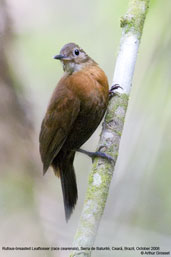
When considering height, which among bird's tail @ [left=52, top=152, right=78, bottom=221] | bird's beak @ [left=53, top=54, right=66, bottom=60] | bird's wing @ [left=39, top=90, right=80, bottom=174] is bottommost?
bird's tail @ [left=52, top=152, right=78, bottom=221]

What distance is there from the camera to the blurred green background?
11.0 feet

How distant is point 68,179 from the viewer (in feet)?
13.9

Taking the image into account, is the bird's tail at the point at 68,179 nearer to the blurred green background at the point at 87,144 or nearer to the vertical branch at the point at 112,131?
the blurred green background at the point at 87,144

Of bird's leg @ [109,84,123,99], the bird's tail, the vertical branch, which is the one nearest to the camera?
the vertical branch

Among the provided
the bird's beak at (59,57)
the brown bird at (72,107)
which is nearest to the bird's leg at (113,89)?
the brown bird at (72,107)

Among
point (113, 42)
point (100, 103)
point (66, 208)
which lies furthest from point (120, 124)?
point (113, 42)

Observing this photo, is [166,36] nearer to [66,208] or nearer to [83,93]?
[83,93]

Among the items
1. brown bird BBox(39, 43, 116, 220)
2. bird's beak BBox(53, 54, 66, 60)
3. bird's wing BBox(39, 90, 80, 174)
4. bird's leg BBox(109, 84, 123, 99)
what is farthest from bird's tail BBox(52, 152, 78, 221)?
bird's beak BBox(53, 54, 66, 60)

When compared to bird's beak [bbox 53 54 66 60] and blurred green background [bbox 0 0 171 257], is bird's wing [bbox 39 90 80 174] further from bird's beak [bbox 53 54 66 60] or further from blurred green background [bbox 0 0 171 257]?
bird's beak [bbox 53 54 66 60]

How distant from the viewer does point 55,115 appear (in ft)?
13.1

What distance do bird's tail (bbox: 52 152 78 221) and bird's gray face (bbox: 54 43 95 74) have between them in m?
0.82

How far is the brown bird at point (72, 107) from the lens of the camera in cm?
387

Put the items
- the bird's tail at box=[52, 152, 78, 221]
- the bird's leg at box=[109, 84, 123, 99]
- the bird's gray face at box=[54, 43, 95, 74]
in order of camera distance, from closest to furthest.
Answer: the bird's leg at box=[109, 84, 123, 99], the bird's gray face at box=[54, 43, 95, 74], the bird's tail at box=[52, 152, 78, 221]

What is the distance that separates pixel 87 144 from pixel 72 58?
45.3 inches
